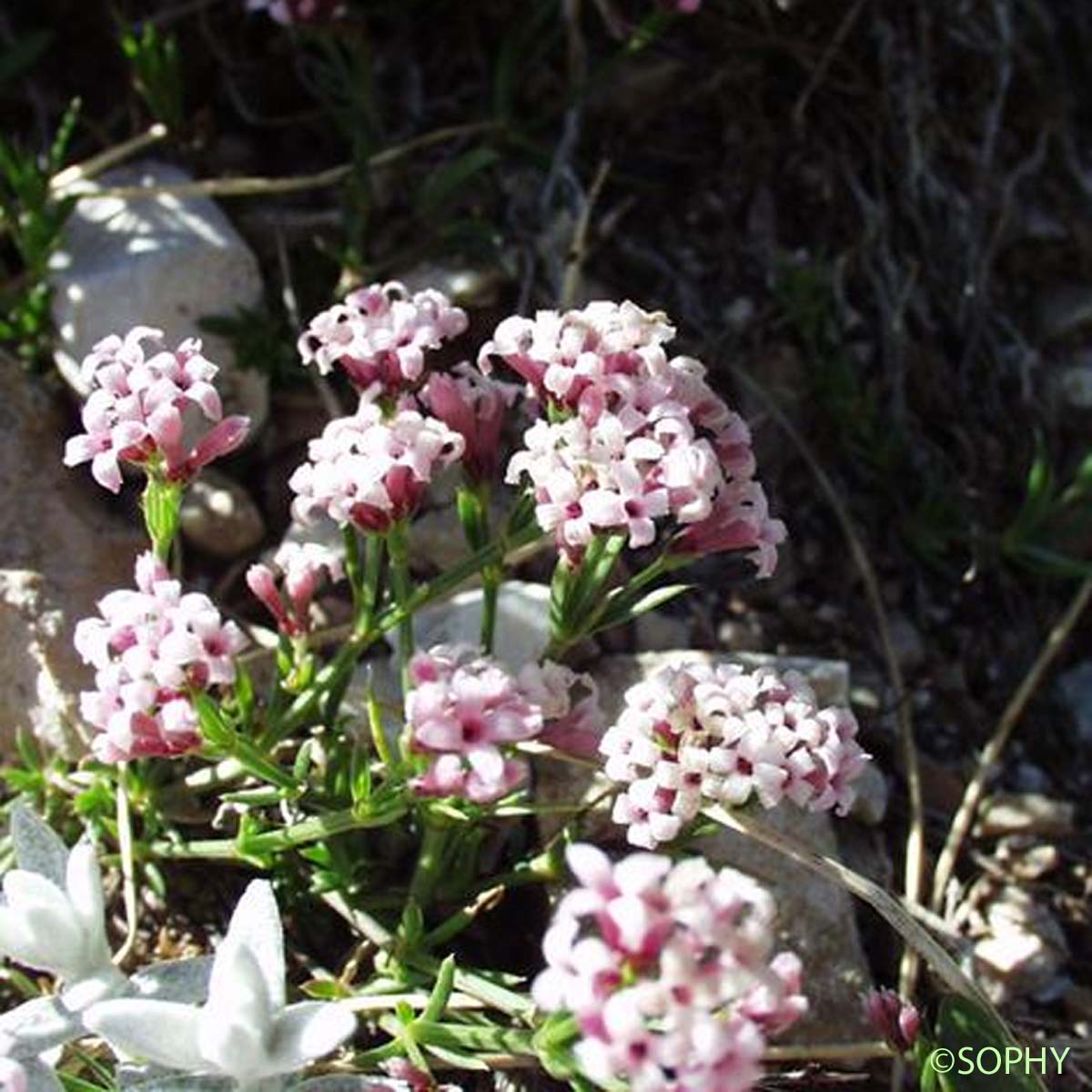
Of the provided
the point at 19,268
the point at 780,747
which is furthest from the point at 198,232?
the point at 780,747

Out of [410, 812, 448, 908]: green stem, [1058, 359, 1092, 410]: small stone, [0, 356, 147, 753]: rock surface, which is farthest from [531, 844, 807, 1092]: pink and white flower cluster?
[1058, 359, 1092, 410]: small stone

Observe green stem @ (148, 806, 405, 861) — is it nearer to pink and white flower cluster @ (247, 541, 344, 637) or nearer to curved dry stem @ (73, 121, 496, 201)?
pink and white flower cluster @ (247, 541, 344, 637)

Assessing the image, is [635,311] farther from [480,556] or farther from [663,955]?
[663,955]

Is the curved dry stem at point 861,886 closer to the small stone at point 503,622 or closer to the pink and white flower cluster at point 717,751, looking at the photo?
the pink and white flower cluster at point 717,751

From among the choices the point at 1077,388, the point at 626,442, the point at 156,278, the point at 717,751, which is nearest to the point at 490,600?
the point at 626,442

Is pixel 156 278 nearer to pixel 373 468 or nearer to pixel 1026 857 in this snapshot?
pixel 373 468

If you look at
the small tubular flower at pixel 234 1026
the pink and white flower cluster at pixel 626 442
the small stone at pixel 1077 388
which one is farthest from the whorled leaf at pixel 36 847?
the small stone at pixel 1077 388

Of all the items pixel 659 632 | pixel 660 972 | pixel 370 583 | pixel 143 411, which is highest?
pixel 143 411
